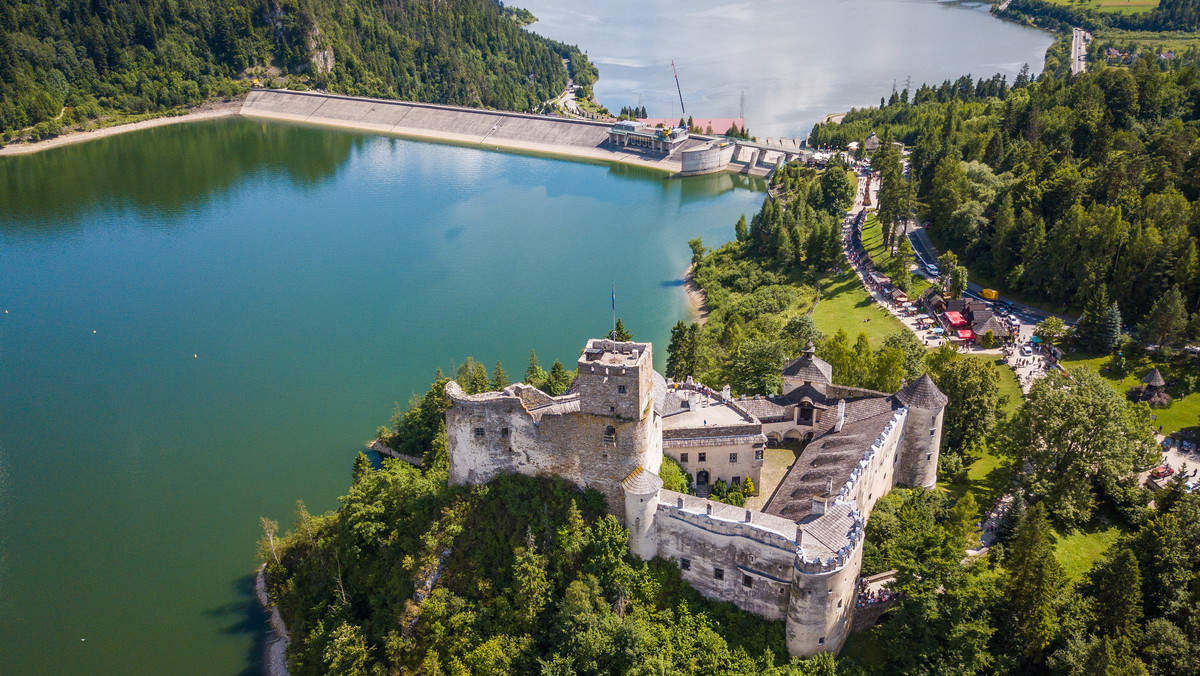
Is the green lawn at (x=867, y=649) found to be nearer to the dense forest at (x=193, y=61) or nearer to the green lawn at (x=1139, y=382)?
the green lawn at (x=1139, y=382)

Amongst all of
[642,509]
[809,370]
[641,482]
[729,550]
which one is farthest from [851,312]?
[729,550]

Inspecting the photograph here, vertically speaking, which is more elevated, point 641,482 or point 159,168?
point 641,482

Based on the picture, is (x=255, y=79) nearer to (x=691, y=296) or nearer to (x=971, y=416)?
(x=691, y=296)

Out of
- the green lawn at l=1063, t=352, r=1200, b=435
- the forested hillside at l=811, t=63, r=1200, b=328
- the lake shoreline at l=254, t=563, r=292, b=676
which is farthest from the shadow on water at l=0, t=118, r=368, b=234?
the green lawn at l=1063, t=352, r=1200, b=435

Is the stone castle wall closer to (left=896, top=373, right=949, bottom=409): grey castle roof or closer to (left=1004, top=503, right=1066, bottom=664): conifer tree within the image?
(left=1004, top=503, right=1066, bottom=664): conifer tree

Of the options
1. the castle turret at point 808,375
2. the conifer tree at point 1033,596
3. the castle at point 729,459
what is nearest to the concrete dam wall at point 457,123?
the castle turret at point 808,375

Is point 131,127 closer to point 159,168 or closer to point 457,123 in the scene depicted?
point 159,168
